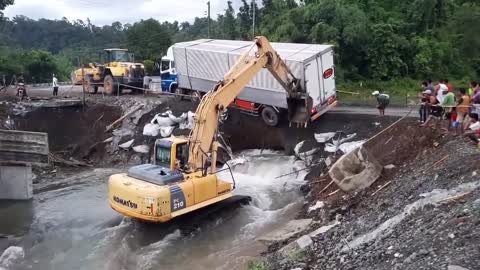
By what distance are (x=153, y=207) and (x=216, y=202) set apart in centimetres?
225

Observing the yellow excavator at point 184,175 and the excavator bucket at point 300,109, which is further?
the excavator bucket at point 300,109

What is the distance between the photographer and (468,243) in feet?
24.4

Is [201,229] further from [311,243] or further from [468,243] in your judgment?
[468,243]

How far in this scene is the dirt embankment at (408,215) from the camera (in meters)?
7.79

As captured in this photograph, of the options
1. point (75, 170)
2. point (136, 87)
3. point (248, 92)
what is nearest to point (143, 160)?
point (75, 170)

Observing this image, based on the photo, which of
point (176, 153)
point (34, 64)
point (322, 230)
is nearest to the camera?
point (322, 230)

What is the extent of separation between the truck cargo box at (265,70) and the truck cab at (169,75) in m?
2.55

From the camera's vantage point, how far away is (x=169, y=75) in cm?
2730

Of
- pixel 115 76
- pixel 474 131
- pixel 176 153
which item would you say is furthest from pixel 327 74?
pixel 115 76

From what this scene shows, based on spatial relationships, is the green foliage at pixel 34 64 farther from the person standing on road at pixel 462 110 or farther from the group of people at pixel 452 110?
the person standing on road at pixel 462 110

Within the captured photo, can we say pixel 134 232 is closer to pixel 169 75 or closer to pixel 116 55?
pixel 169 75

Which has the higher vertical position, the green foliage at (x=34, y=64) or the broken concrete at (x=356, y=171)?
the green foliage at (x=34, y=64)

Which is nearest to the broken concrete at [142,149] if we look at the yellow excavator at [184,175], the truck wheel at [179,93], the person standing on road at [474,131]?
the truck wheel at [179,93]

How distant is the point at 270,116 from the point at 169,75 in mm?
8535
